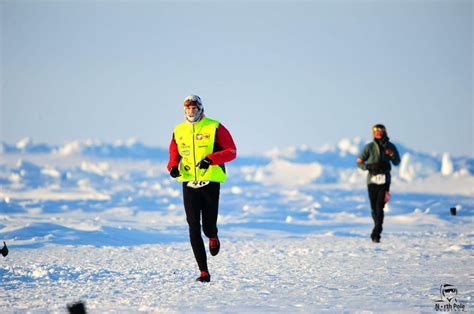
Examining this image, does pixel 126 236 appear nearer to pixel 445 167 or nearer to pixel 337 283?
pixel 337 283

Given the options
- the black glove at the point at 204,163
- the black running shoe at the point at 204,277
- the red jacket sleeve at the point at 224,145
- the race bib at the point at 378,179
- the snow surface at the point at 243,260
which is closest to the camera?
the snow surface at the point at 243,260

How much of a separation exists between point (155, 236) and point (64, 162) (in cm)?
4635

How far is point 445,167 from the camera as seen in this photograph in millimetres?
43156

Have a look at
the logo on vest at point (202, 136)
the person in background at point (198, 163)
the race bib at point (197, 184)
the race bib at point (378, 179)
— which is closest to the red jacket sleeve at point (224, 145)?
the person in background at point (198, 163)

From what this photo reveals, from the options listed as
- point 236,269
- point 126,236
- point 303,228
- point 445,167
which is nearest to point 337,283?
point 236,269

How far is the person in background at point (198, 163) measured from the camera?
257 inches

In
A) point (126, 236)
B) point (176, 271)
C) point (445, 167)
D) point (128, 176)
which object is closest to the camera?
point (176, 271)

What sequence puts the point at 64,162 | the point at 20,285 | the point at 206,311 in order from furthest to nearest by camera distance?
the point at 64,162, the point at 20,285, the point at 206,311

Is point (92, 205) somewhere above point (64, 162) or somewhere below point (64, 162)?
below

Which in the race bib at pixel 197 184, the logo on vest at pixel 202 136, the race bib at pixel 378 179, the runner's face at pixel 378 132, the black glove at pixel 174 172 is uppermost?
the runner's face at pixel 378 132

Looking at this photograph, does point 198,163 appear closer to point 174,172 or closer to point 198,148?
point 198,148

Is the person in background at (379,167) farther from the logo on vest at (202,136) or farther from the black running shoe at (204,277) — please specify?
the logo on vest at (202,136)

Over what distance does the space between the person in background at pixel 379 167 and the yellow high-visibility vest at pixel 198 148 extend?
524cm

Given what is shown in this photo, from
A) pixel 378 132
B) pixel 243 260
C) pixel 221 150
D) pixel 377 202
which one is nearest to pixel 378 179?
pixel 377 202
